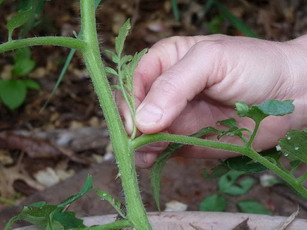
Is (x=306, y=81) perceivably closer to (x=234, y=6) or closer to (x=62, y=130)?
(x=62, y=130)

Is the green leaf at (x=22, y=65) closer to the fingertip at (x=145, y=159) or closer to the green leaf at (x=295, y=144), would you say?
the fingertip at (x=145, y=159)

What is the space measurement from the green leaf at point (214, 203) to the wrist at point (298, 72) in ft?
1.52

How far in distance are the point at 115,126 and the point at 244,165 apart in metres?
0.27

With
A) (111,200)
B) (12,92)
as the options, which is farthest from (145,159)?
(12,92)

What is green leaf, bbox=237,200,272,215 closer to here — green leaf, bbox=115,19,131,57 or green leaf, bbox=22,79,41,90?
green leaf, bbox=115,19,131,57

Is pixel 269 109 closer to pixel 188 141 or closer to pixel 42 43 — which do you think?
pixel 188 141

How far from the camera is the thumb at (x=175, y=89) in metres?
0.86

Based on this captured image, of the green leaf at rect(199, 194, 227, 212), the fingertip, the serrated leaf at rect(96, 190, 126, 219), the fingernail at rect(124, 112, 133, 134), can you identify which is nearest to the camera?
the serrated leaf at rect(96, 190, 126, 219)

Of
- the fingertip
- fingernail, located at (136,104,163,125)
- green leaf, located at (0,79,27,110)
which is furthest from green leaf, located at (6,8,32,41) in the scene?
green leaf, located at (0,79,27,110)

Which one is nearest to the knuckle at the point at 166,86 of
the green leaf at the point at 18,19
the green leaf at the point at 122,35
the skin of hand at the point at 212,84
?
the skin of hand at the point at 212,84

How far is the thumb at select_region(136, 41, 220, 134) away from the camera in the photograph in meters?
0.86

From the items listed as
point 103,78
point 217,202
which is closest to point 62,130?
point 217,202

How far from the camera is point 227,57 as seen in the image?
1015 mm

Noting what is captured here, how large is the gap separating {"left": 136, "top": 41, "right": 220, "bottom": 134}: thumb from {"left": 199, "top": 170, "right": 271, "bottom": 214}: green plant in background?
657 millimetres
